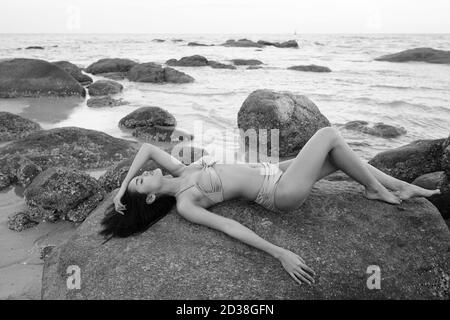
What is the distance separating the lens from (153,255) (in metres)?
3.67

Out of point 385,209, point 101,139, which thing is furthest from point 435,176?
point 101,139

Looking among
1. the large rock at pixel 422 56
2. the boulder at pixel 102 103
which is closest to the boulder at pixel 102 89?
the boulder at pixel 102 103

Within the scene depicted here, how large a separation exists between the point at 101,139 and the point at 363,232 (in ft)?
18.0

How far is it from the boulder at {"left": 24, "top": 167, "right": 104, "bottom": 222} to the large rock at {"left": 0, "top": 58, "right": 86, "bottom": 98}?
10346mm

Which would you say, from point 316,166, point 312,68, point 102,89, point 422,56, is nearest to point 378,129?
point 316,166

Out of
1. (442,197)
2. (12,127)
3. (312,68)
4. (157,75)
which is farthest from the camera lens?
(312,68)

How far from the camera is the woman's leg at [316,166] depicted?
394cm

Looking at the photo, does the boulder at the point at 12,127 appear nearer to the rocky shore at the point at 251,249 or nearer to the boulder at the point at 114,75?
the rocky shore at the point at 251,249

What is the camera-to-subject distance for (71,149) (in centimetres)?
737

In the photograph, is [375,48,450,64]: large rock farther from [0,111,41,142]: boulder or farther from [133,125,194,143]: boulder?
[0,111,41,142]: boulder

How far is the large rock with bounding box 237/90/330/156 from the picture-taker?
891 cm

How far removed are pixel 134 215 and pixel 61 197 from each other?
1.76 m

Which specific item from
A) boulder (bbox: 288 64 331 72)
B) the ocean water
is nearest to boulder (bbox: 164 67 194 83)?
the ocean water

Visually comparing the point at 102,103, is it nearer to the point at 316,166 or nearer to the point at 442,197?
the point at 316,166
